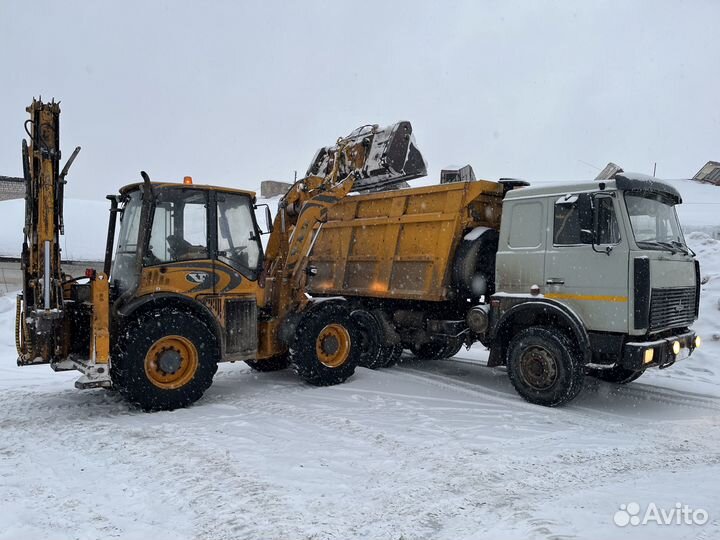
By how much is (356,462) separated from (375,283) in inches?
163

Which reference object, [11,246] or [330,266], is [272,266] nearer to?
[330,266]

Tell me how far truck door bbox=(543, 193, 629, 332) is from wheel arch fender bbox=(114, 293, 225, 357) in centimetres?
383

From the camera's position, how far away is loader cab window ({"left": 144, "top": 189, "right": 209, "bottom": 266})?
6359mm

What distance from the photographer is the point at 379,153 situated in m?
8.18

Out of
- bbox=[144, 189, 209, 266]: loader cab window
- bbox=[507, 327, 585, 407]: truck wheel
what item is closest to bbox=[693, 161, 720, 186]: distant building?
bbox=[507, 327, 585, 407]: truck wheel

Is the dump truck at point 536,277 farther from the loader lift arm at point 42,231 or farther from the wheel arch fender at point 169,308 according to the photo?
the loader lift arm at point 42,231

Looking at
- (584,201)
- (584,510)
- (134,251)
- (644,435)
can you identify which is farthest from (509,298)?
(134,251)

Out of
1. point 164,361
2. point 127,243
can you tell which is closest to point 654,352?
point 164,361

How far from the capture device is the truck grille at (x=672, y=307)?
238 inches

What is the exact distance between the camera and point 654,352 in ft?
19.7

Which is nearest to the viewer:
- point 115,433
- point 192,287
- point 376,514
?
point 376,514

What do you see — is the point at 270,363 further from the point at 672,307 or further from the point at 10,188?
the point at 10,188

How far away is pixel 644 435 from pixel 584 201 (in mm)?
2429

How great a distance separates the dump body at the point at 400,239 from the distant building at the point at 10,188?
23.8 metres
